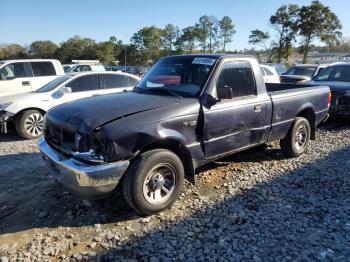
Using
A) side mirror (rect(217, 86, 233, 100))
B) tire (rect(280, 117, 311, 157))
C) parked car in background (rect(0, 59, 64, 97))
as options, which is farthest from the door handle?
parked car in background (rect(0, 59, 64, 97))

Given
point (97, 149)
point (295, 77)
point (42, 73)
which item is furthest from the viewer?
point (295, 77)

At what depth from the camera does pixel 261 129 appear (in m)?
5.19

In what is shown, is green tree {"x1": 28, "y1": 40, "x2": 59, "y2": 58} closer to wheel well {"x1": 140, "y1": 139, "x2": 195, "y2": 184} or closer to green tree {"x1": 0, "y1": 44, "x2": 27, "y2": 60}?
green tree {"x1": 0, "y1": 44, "x2": 27, "y2": 60}

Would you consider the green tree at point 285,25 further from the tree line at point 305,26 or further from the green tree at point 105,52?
the green tree at point 105,52

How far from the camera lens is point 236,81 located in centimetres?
489

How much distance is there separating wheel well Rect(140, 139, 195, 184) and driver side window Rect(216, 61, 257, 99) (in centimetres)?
87

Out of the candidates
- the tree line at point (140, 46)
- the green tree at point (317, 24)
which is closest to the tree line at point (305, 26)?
the green tree at point (317, 24)

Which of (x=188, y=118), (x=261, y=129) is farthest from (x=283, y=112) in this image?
(x=188, y=118)

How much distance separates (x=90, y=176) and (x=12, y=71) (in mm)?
9506

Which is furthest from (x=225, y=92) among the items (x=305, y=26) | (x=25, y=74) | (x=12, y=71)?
(x=305, y=26)

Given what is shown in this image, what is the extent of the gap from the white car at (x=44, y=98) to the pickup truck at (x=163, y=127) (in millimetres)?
3922

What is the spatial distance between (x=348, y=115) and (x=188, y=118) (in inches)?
253

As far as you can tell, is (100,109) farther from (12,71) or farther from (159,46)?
(159,46)

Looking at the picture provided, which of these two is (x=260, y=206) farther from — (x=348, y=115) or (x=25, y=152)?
(x=348, y=115)
